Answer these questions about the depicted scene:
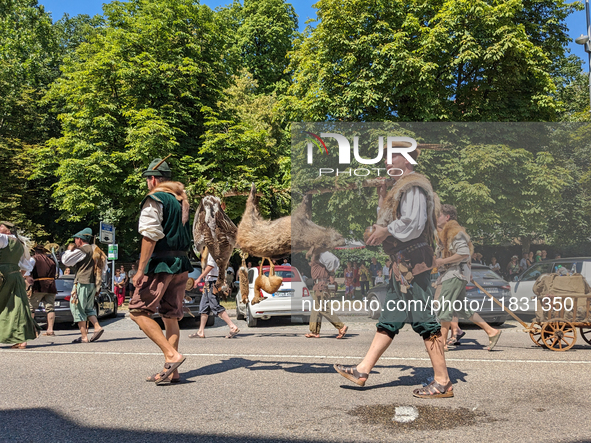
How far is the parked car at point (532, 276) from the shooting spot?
1074cm

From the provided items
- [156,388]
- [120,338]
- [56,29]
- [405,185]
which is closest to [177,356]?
[156,388]

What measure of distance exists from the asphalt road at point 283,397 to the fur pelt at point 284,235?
148 centimetres

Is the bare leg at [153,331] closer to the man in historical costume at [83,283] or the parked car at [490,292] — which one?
the man in historical costume at [83,283]

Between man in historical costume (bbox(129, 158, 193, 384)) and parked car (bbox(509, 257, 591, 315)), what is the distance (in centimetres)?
748

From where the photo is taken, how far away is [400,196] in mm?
5305

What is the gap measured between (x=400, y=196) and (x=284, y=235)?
142 cm

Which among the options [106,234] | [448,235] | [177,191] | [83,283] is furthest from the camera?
[106,234]

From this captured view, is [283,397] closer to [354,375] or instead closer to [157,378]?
[354,375]

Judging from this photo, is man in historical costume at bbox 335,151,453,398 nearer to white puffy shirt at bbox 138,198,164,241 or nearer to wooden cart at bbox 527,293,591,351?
white puffy shirt at bbox 138,198,164,241

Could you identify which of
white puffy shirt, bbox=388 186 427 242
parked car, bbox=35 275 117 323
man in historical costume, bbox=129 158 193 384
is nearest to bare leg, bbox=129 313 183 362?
man in historical costume, bbox=129 158 193 384

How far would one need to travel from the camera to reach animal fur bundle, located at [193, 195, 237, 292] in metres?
6.34

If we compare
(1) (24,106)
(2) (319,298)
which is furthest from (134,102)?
(2) (319,298)

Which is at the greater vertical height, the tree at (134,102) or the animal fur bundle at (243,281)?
the tree at (134,102)

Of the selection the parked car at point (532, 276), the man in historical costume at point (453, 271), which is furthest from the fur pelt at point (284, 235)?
the parked car at point (532, 276)
